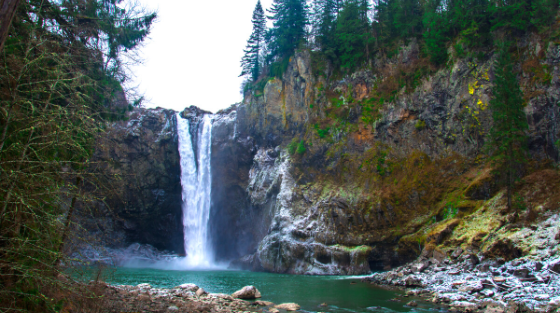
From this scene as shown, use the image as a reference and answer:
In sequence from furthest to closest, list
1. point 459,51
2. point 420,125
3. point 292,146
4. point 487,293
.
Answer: point 292,146 < point 420,125 < point 459,51 < point 487,293

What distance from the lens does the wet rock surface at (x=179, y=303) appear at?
10.3 meters

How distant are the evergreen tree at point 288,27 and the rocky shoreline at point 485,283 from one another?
1216 inches

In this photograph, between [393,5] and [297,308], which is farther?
[393,5]

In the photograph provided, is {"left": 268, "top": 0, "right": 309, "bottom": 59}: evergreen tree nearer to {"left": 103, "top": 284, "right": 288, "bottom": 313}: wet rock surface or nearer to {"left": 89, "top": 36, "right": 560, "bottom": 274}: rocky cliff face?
{"left": 89, "top": 36, "right": 560, "bottom": 274}: rocky cliff face

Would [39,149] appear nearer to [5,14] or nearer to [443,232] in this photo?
[5,14]

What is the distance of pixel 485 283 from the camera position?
506 inches

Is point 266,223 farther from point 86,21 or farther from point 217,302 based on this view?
point 86,21

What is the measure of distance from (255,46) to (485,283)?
4121cm

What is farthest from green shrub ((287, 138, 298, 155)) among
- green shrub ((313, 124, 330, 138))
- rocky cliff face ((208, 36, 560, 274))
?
green shrub ((313, 124, 330, 138))

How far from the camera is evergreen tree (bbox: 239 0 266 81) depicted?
4609cm

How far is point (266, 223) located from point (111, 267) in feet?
86.5

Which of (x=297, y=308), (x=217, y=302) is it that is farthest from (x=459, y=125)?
(x=217, y=302)

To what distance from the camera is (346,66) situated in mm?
36656

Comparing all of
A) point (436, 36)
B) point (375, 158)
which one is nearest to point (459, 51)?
point (436, 36)
